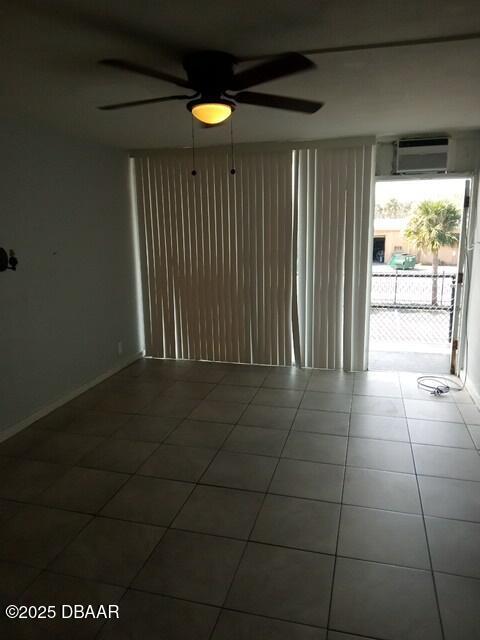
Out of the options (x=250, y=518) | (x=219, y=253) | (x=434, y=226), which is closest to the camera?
(x=250, y=518)

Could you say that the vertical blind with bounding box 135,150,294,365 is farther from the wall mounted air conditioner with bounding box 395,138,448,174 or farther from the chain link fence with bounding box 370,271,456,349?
the chain link fence with bounding box 370,271,456,349

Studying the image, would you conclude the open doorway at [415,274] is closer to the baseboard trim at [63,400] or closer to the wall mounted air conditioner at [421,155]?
the wall mounted air conditioner at [421,155]

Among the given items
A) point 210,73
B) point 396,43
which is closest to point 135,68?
point 210,73

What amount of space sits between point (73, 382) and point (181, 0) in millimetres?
3250

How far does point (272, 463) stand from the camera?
9.30 ft

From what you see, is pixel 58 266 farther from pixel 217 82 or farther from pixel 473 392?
pixel 473 392

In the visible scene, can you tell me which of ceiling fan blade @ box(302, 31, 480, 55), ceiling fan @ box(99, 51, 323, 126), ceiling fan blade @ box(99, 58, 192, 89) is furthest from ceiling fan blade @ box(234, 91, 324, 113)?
ceiling fan blade @ box(99, 58, 192, 89)

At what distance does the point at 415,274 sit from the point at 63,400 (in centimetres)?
598

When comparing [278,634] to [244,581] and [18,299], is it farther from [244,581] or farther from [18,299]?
[18,299]

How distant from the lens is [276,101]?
7.17 ft

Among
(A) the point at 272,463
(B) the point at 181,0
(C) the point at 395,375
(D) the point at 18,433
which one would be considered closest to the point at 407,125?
(C) the point at 395,375

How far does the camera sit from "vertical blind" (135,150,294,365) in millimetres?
4537

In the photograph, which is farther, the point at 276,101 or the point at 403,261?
the point at 403,261

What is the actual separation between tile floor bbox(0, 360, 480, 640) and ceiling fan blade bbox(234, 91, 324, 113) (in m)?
2.11
